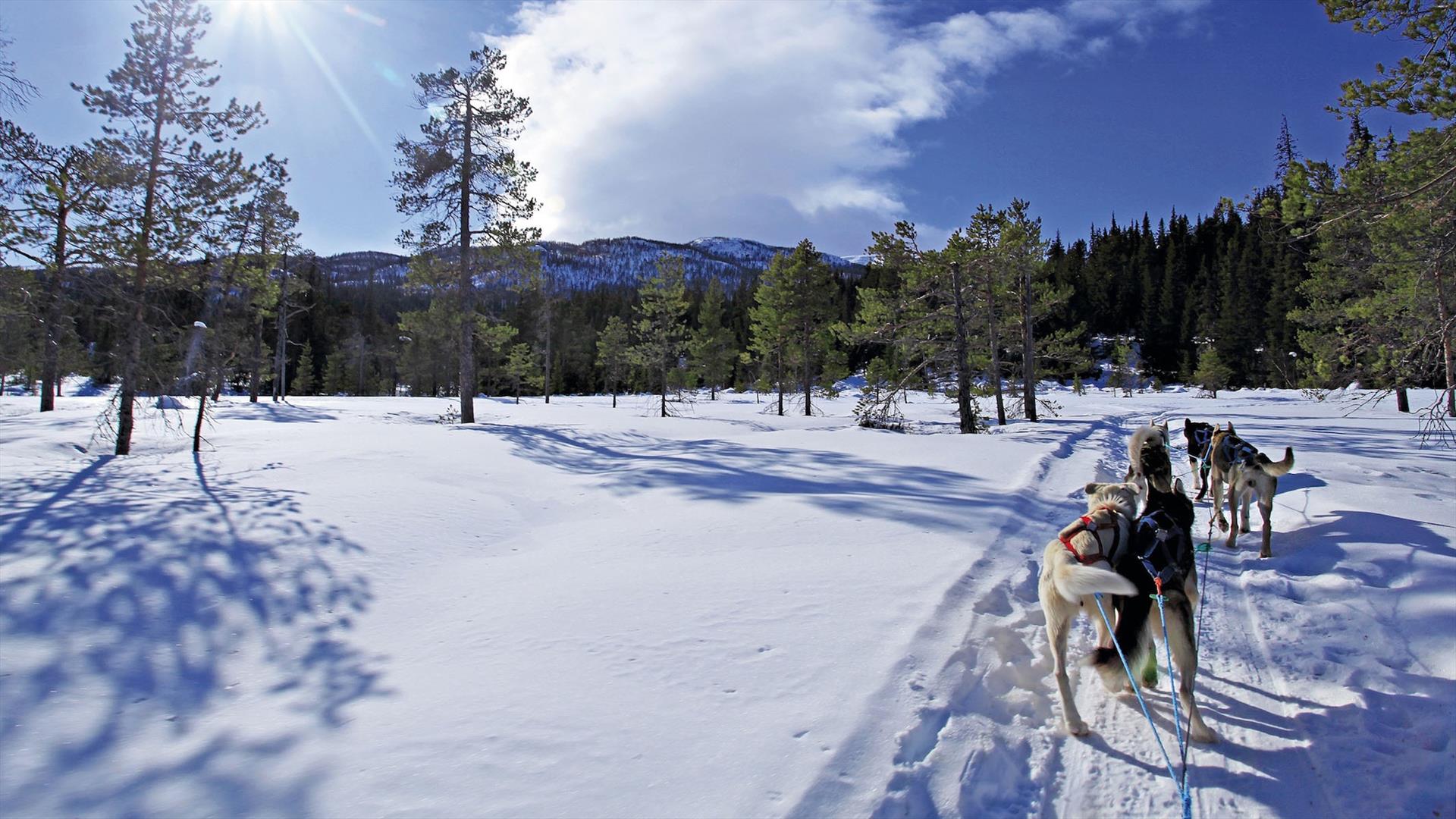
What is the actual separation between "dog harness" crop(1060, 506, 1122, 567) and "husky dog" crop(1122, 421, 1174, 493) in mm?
2115

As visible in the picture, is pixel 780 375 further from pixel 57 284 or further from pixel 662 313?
pixel 57 284

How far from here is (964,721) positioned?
2996 millimetres

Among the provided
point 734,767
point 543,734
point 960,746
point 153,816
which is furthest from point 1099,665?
point 153,816

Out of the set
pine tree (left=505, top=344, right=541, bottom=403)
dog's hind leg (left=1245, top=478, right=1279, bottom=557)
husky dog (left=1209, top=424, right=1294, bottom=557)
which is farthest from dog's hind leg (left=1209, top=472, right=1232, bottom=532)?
pine tree (left=505, top=344, right=541, bottom=403)

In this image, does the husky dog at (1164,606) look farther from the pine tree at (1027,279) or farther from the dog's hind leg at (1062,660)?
the pine tree at (1027,279)

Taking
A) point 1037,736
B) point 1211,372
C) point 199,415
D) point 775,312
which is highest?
point 775,312

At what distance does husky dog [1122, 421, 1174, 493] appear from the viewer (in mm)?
4910

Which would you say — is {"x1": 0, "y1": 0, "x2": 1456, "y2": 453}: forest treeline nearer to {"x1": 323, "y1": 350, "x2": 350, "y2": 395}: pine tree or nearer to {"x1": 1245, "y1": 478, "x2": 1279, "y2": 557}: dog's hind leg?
{"x1": 1245, "y1": 478, "x2": 1279, "y2": 557}: dog's hind leg

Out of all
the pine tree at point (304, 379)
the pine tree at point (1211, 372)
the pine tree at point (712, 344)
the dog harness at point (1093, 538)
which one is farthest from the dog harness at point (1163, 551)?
the pine tree at point (304, 379)

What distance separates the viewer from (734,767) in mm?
2529

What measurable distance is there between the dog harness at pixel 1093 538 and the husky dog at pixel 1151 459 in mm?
2115

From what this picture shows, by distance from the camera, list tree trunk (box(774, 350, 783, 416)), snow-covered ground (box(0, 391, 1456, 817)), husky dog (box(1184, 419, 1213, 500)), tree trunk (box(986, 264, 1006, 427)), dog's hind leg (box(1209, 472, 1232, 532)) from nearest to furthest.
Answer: snow-covered ground (box(0, 391, 1456, 817))
dog's hind leg (box(1209, 472, 1232, 532))
husky dog (box(1184, 419, 1213, 500))
tree trunk (box(986, 264, 1006, 427))
tree trunk (box(774, 350, 783, 416))

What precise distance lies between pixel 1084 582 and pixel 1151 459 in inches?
116

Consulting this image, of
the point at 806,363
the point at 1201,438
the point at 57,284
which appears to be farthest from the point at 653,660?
the point at 806,363
